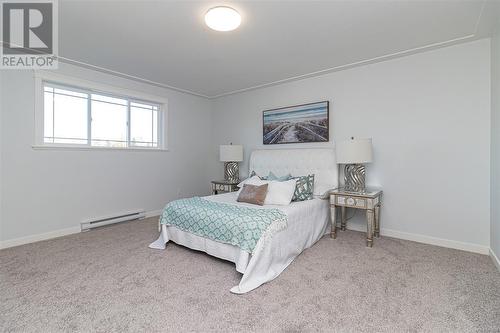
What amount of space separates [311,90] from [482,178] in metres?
2.46

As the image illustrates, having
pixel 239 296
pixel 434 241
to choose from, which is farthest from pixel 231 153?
pixel 434 241

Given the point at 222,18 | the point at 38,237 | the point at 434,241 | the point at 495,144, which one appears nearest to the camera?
the point at 222,18

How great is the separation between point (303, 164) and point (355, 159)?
0.93m

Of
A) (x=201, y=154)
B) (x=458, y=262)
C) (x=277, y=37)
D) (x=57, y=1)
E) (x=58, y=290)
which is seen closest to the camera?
(x=58, y=290)

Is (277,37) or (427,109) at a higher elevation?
(277,37)

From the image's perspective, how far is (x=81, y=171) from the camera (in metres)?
3.53

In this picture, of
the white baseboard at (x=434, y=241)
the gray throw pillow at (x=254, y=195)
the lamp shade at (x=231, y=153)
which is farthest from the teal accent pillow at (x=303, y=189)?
the lamp shade at (x=231, y=153)

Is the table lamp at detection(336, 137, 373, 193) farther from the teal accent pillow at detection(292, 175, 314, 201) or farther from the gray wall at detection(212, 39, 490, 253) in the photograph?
the teal accent pillow at detection(292, 175, 314, 201)

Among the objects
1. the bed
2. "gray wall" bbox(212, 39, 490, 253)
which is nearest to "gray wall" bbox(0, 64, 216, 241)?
the bed

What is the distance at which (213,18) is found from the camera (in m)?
2.21

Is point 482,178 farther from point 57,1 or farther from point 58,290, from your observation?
point 57,1

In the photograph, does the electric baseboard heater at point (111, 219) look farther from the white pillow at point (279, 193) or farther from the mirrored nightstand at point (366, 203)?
the mirrored nightstand at point (366, 203)

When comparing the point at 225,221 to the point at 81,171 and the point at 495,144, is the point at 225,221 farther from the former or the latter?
the point at 495,144

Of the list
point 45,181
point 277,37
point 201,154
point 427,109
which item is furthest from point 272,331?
point 201,154
